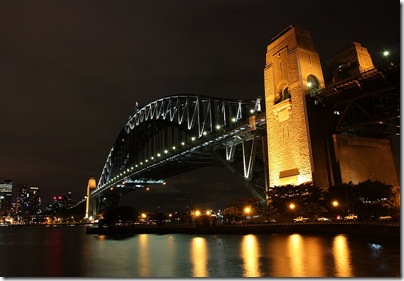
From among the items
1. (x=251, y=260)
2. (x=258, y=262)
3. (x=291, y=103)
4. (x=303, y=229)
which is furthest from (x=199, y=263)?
(x=291, y=103)

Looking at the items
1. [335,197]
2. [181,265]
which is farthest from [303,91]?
[181,265]

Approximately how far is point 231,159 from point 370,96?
64.1 ft

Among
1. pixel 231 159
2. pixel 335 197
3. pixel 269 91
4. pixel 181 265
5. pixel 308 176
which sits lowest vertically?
pixel 181 265

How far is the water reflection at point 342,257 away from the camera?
12550 millimetres

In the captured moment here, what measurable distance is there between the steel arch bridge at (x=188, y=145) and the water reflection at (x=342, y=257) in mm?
17898

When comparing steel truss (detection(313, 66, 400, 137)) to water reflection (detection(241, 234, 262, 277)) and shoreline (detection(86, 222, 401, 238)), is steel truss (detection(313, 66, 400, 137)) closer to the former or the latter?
shoreline (detection(86, 222, 401, 238))

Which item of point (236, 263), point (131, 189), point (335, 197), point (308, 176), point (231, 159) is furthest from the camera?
point (131, 189)

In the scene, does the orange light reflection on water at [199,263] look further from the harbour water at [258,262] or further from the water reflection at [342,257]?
the water reflection at [342,257]

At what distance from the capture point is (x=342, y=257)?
49.3 ft

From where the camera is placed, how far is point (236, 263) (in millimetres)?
16641

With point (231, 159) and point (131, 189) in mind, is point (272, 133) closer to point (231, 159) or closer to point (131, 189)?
point (231, 159)

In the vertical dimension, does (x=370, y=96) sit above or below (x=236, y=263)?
above

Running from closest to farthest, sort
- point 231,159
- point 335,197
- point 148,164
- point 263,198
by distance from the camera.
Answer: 1. point 335,197
2. point 263,198
3. point 231,159
4. point 148,164

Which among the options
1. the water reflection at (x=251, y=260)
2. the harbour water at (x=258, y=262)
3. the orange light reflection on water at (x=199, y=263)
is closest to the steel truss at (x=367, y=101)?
the harbour water at (x=258, y=262)
